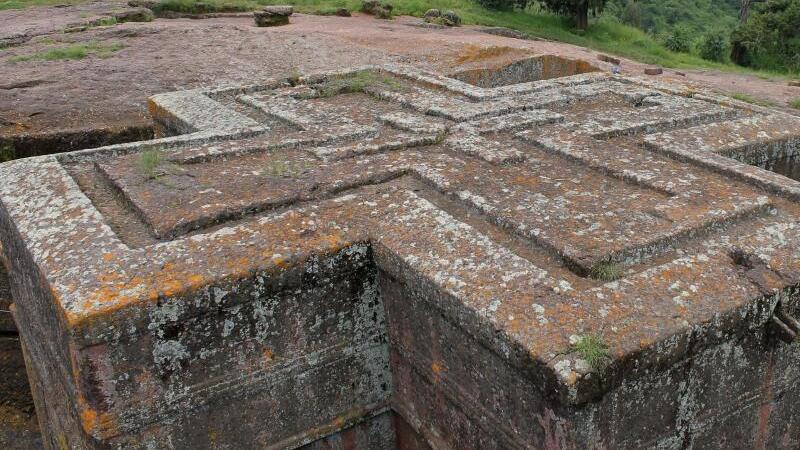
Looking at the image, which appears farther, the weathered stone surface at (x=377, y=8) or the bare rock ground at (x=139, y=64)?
the weathered stone surface at (x=377, y=8)

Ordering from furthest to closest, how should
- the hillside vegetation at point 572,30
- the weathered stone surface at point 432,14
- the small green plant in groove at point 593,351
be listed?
the weathered stone surface at point 432,14
the hillside vegetation at point 572,30
the small green plant in groove at point 593,351

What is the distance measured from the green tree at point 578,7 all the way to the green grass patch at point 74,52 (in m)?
14.8

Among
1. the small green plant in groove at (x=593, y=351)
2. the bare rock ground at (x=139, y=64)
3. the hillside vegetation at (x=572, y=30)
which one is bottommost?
the hillside vegetation at (x=572, y=30)

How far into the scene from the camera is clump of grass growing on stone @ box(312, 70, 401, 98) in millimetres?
6000

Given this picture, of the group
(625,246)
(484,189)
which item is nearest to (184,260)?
(484,189)

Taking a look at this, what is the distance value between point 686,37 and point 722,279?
70.6 ft

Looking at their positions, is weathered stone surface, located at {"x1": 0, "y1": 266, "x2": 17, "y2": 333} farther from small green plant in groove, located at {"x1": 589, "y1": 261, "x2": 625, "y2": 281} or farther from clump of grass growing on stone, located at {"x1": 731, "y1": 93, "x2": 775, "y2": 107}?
clump of grass growing on stone, located at {"x1": 731, "y1": 93, "x2": 775, "y2": 107}

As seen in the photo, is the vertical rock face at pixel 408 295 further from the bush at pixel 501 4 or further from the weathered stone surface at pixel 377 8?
the bush at pixel 501 4

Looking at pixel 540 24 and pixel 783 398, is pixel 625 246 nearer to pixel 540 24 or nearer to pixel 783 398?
pixel 783 398

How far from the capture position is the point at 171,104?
18.6 feet

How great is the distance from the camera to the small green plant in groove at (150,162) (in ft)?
13.4

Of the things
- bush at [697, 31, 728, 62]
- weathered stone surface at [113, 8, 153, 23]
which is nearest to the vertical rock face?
weathered stone surface at [113, 8, 153, 23]

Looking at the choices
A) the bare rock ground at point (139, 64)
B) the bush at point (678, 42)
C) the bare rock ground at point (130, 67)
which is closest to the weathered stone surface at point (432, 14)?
the bare rock ground at point (130, 67)

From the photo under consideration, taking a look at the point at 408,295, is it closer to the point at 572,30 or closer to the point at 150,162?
the point at 150,162
